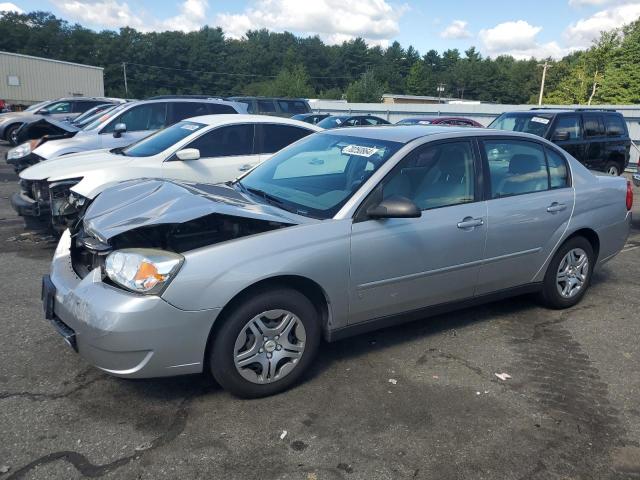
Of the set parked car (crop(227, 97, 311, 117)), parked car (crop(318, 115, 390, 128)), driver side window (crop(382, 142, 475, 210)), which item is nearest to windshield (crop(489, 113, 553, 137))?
parked car (crop(318, 115, 390, 128))

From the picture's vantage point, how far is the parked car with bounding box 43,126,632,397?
3086mm

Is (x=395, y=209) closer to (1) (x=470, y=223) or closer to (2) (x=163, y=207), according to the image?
(1) (x=470, y=223)

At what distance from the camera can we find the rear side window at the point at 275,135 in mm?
7562

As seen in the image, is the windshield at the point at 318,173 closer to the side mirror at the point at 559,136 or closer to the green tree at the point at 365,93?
the side mirror at the point at 559,136

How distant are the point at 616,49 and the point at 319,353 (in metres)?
59.8

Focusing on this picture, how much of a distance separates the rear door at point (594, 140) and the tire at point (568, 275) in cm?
812

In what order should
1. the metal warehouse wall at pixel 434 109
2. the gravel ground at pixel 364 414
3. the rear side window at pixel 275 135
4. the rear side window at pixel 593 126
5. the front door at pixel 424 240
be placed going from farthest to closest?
the metal warehouse wall at pixel 434 109
the rear side window at pixel 593 126
the rear side window at pixel 275 135
the front door at pixel 424 240
the gravel ground at pixel 364 414

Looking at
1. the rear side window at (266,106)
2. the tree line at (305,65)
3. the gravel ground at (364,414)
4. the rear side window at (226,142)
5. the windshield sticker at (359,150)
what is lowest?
the gravel ground at (364,414)

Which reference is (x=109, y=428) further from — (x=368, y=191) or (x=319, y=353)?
(x=368, y=191)

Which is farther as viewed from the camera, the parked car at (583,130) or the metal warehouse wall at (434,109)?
the metal warehouse wall at (434,109)

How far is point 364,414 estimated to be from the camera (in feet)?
10.9

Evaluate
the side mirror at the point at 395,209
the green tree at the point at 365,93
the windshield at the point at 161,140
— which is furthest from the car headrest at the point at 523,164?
the green tree at the point at 365,93

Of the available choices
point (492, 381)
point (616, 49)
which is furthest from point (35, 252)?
point (616, 49)

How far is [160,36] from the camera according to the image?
319 feet
